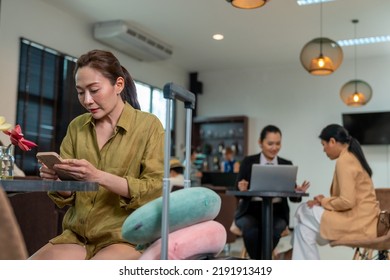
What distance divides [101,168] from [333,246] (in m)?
1.81

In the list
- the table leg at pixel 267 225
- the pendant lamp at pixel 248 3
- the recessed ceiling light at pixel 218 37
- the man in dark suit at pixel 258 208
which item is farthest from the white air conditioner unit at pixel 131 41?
the table leg at pixel 267 225

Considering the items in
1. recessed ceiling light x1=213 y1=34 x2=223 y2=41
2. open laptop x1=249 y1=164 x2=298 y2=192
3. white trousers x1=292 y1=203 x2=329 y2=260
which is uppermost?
recessed ceiling light x1=213 y1=34 x2=223 y2=41

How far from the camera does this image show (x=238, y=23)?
13.3 ft

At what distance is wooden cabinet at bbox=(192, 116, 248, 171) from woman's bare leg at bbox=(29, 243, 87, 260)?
581 cm

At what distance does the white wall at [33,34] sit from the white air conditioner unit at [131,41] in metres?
0.08

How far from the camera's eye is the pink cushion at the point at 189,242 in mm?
897

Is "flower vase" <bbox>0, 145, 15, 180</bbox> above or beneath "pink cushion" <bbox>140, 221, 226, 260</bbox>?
above

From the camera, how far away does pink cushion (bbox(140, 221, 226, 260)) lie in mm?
897

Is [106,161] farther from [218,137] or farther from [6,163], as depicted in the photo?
[218,137]

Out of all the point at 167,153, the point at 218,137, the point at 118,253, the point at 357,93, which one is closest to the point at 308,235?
the point at 118,253

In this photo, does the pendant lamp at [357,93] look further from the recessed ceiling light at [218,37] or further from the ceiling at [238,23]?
the recessed ceiling light at [218,37]

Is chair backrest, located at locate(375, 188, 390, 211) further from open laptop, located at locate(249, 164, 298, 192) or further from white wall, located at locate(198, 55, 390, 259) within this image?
white wall, located at locate(198, 55, 390, 259)

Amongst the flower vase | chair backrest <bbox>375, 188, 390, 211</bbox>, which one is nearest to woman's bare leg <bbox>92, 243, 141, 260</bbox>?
the flower vase
